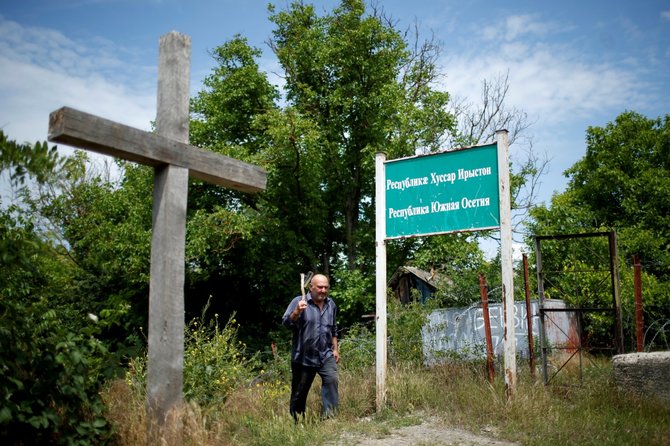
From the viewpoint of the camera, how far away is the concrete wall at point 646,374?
21.4ft

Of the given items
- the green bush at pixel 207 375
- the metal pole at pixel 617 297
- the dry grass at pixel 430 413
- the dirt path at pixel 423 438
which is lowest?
the dirt path at pixel 423 438

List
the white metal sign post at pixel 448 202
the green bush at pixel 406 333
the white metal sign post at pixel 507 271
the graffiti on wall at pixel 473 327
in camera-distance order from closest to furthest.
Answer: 1. the white metal sign post at pixel 507 271
2. the white metal sign post at pixel 448 202
3. the green bush at pixel 406 333
4. the graffiti on wall at pixel 473 327

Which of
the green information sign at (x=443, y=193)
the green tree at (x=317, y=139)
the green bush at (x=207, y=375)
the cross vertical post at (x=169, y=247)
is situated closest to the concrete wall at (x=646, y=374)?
the green information sign at (x=443, y=193)

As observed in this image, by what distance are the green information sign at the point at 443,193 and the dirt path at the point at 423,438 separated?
227cm

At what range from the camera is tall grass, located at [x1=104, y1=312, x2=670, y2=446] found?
4.75 meters

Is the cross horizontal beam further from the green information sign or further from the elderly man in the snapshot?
the green information sign

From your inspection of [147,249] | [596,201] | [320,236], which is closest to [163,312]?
[147,249]

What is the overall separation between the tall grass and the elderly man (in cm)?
20

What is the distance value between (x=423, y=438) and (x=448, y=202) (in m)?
2.80

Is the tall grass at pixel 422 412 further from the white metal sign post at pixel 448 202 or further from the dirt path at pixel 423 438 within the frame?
the white metal sign post at pixel 448 202

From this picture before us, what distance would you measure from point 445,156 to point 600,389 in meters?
3.38

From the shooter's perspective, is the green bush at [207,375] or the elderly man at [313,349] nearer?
the green bush at [207,375]

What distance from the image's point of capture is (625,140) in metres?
25.8

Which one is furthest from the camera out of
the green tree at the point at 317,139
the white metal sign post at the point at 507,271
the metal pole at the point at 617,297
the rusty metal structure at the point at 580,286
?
the green tree at the point at 317,139
